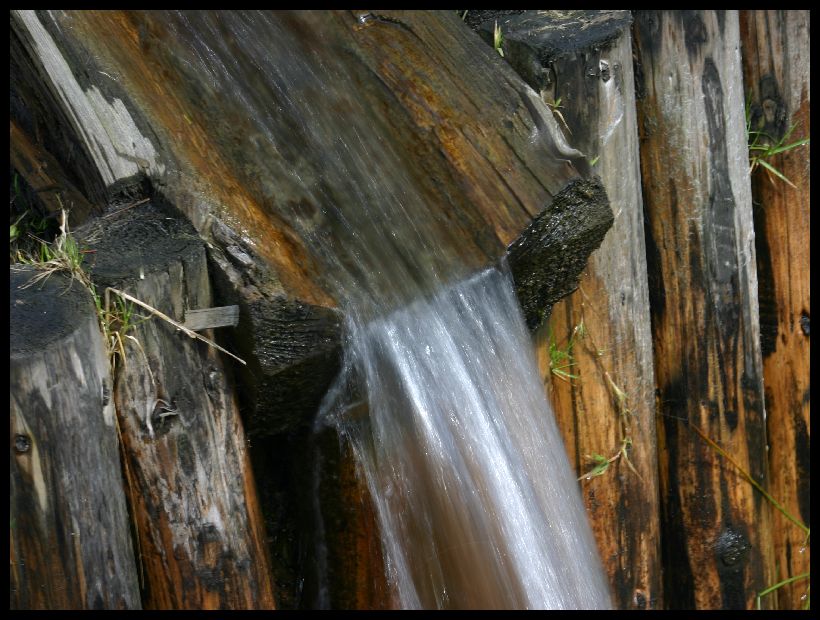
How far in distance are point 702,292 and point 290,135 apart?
1532 mm

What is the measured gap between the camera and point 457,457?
8.63 feet

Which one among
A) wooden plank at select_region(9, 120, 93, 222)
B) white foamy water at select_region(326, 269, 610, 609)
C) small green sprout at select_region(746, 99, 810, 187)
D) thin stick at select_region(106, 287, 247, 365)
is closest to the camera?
thin stick at select_region(106, 287, 247, 365)

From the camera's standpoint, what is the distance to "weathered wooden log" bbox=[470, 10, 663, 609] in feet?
10.5

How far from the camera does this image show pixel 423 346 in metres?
2.66

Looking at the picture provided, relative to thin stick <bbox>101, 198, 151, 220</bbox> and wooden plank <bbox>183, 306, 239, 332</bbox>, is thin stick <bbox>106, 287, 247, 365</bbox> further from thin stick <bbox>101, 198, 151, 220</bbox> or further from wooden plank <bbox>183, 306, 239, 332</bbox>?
thin stick <bbox>101, 198, 151, 220</bbox>

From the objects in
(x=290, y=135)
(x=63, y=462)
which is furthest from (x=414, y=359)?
(x=63, y=462)

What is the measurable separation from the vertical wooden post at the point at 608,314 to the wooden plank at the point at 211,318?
3.76 ft

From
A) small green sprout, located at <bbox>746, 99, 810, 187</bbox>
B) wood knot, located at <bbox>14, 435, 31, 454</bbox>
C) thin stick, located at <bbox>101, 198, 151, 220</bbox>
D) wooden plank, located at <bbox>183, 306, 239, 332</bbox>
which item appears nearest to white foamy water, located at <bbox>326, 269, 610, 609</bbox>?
wooden plank, located at <bbox>183, 306, 239, 332</bbox>

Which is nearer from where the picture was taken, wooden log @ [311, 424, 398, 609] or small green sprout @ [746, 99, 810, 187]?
wooden log @ [311, 424, 398, 609]

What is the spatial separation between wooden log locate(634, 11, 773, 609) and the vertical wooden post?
6.2 inches

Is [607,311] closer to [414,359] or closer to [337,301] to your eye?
[414,359]

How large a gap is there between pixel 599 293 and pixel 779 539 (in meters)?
1.22

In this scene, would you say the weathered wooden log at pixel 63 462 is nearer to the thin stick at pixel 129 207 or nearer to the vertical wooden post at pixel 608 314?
the thin stick at pixel 129 207
